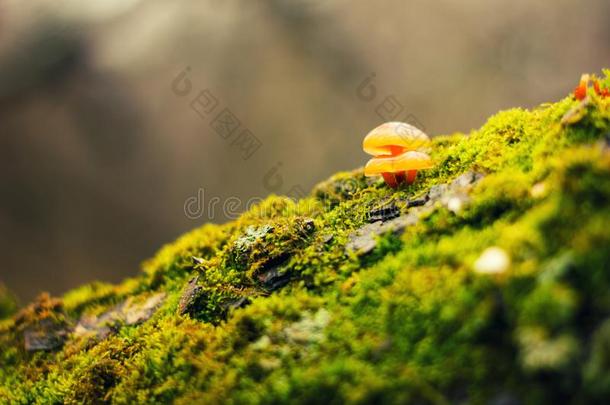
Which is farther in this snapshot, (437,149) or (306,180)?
(306,180)

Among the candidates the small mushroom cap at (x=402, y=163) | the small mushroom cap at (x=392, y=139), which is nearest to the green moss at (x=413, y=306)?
the small mushroom cap at (x=402, y=163)

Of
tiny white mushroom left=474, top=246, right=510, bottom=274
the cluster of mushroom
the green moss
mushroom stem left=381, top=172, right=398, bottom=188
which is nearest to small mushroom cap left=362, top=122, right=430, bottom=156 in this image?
the cluster of mushroom

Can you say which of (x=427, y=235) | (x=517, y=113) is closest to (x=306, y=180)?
(x=517, y=113)

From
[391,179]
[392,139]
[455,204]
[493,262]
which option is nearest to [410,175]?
[391,179]

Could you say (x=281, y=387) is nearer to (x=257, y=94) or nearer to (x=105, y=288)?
(x=105, y=288)

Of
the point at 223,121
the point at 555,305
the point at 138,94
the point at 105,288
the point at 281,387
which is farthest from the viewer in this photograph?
the point at 138,94

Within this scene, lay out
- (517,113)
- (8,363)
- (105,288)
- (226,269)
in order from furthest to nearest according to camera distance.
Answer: (105,288), (8,363), (517,113), (226,269)

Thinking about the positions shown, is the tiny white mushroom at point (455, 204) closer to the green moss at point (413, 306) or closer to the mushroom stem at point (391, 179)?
the green moss at point (413, 306)
